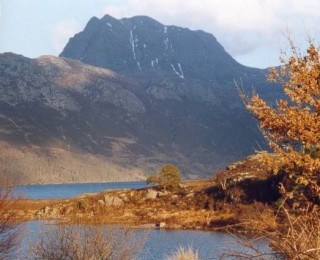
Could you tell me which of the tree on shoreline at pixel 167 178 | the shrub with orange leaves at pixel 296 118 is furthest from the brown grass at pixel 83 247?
the tree on shoreline at pixel 167 178

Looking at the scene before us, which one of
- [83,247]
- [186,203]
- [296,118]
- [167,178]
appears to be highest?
[296,118]

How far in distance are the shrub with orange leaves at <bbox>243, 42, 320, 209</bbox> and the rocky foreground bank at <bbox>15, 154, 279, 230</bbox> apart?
63881 millimetres

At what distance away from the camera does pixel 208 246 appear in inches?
2400

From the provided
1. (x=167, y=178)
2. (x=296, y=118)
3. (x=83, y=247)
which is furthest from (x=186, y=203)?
(x=296, y=118)

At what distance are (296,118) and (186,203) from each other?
81.8m

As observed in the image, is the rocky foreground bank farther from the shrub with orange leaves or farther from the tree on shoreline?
the shrub with orange leaves

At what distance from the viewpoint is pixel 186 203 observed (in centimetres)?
9956

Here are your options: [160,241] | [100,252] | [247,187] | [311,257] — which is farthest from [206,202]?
[311,257]

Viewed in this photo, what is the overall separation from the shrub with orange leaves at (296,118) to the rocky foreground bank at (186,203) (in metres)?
63.9

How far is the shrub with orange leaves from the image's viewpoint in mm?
18297

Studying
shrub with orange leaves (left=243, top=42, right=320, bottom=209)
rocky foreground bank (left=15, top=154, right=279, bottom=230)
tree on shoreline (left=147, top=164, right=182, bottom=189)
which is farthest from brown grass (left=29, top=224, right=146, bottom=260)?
tree on shoreline (left=147, top=164, right=182, bottom=189)

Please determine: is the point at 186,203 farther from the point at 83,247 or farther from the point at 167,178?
the point at 83,247

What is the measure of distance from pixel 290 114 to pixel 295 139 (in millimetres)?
811

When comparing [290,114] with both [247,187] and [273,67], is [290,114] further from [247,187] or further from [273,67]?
[247,187]
